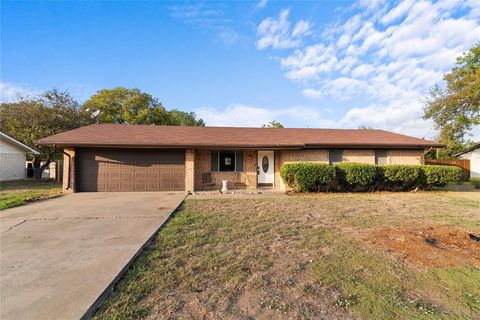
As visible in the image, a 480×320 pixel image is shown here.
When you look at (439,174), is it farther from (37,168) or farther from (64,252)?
(37,168)

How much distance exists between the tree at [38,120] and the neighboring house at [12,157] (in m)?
0.68

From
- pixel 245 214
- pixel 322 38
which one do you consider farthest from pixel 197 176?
pixel 322 38

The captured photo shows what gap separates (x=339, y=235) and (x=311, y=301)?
8.87ft

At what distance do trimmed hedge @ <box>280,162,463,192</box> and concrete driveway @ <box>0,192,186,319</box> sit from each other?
5.85 m

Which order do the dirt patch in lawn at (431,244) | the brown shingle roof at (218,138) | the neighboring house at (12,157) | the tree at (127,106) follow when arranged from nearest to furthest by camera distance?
the dirt patch in lawn at (431,244)
the brown shingle roof at (218,138)
the neighboring house at (12,157)
the tree at (127,106)

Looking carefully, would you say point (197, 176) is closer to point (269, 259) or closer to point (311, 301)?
point (269, 259)

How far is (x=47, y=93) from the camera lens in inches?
760

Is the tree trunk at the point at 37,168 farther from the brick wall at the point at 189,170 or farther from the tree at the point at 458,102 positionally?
the tree at the point at 458,102

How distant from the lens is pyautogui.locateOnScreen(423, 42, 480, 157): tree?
1870cm

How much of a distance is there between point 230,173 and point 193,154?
7.17 feet

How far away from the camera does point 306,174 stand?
35.6 ft

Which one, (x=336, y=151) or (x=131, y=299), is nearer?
(x=131, y=299)

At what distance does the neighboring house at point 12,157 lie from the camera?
1634cm

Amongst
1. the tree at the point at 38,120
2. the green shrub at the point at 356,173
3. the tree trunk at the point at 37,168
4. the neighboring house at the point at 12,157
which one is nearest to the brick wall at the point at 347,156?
the green shrub at the point at 356,173
